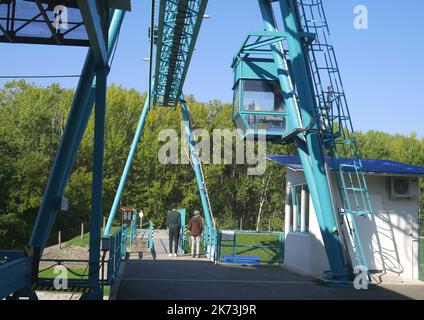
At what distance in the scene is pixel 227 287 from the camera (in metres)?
13.6

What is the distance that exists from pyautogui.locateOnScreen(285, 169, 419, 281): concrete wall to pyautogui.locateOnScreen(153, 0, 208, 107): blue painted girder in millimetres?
7304

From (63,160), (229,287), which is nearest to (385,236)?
(229,287)

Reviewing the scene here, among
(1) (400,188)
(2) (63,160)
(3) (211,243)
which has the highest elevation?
(2) (63,160)

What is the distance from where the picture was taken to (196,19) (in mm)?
19250

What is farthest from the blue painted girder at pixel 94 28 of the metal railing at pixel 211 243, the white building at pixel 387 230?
the metal railing at pixel 211 243

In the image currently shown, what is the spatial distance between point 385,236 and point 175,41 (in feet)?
33.3

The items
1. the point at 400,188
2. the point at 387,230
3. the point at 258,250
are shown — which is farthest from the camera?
the point at 258,250

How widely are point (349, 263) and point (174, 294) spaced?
522 centimetres

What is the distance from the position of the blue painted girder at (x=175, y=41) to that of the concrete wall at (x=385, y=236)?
730cm

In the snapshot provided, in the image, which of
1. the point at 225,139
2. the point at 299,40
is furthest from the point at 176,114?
the point at 299,40

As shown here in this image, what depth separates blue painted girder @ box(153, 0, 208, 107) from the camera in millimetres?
19062

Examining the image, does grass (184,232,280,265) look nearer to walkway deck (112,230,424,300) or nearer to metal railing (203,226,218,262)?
metal railing (203,226,218,262)

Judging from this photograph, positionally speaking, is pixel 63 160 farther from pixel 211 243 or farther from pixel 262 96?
pixel 211 243

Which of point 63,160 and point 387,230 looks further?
point 387,230
